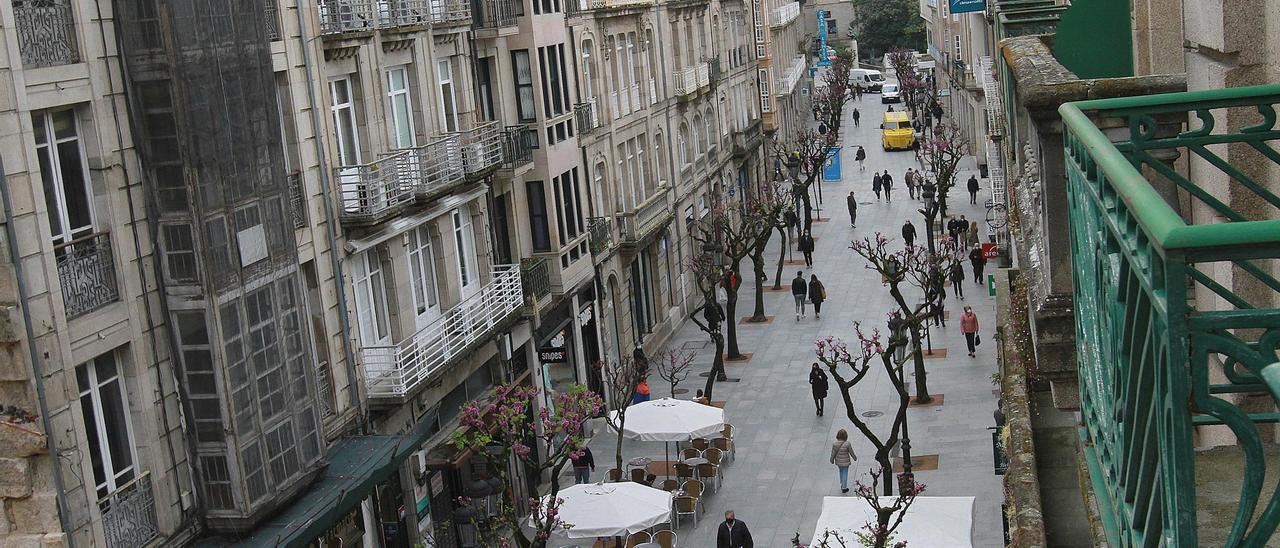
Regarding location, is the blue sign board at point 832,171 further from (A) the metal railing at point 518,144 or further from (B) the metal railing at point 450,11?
(B) the metal railing at point 450,11

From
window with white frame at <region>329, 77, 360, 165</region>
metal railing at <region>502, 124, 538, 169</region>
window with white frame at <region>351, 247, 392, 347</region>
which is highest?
window with white frame at <region>329, 77, 360, 165</region>

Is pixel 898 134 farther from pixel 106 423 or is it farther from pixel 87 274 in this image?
pixel 87 274

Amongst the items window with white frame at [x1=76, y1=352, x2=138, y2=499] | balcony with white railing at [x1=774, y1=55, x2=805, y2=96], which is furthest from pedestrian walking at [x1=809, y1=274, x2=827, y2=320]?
balcony with white railing at [x1=774, y1=55, x2=805, y2=96]

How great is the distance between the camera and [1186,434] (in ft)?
11.1

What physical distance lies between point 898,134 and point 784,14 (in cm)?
1080

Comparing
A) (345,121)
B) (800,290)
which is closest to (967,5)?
(800,290)

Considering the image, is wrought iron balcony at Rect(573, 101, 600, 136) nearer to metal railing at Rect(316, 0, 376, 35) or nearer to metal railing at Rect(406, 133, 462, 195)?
metal railing at Rect(406, 133, 462, 195)

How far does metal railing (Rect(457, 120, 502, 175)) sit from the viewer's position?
28.2 meters

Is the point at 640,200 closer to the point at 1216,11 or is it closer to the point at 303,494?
the point at 303,494

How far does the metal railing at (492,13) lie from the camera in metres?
31.5

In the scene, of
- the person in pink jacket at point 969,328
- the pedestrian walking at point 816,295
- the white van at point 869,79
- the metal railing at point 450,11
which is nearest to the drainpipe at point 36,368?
the metal railing at point 450,11

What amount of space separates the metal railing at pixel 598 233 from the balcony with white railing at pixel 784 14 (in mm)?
40675

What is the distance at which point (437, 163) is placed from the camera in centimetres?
2658

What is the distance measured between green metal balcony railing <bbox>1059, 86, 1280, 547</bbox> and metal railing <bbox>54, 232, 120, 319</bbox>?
12805mm
